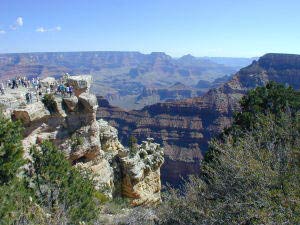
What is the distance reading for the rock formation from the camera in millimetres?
30719

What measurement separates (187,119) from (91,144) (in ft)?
379

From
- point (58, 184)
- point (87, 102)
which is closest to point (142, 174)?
point (87, 102)

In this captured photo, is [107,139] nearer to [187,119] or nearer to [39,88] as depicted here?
[39,88]

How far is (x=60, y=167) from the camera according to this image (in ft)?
75.8

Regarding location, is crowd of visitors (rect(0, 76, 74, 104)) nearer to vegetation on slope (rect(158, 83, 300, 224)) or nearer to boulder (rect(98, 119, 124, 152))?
boulder (rect(98, 119, 124, 152))

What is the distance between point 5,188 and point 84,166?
16.1m

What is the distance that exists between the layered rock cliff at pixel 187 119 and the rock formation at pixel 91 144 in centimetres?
7101

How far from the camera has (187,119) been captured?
148125 mm

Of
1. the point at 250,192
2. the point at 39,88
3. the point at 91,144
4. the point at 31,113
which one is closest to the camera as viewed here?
the point at 250,192

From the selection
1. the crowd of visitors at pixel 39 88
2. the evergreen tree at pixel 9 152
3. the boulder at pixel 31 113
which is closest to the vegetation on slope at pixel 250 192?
the evergreen tree at pixel 9 152

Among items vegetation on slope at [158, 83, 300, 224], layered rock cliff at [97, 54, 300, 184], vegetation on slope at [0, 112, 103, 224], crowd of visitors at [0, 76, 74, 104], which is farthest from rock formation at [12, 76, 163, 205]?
layered rock cliff at [97, 54, 300, 184]

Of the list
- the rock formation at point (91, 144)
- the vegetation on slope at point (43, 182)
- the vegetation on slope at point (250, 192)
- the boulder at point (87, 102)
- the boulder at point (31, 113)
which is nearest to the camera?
the vegetation on slope at point (250, 192)

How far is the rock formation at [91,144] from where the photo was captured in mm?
30719

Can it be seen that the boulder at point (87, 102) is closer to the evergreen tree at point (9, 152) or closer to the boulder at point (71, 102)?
the boulder at point (71, 102)
